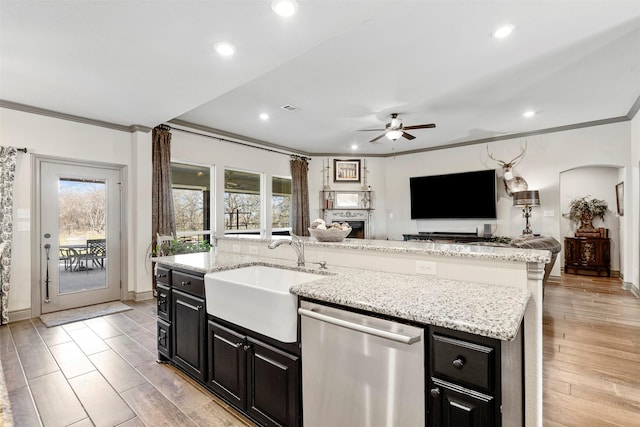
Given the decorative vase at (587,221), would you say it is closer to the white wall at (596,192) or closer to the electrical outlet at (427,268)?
the white wall at (596,192)

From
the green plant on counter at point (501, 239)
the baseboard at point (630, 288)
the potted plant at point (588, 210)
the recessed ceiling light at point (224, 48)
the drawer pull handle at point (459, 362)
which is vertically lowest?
the baseboard at point (630, 288)

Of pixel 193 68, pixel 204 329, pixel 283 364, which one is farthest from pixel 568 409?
pixel 193 68

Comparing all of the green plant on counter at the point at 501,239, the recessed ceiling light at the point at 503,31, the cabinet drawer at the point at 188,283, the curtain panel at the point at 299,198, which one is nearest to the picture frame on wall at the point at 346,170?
the curtain panel at the point at 299,198

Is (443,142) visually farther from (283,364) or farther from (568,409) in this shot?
(283,364)

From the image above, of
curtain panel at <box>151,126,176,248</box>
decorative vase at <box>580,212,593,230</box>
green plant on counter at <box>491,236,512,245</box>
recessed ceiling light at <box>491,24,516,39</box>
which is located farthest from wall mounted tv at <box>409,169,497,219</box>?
curtain panel at <box>151,126,176,248</box>

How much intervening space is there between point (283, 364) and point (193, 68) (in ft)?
8.63

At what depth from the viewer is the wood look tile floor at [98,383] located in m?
1.92

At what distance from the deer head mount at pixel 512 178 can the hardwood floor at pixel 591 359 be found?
2.14 metres

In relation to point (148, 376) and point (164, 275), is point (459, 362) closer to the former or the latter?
point (164, 275)

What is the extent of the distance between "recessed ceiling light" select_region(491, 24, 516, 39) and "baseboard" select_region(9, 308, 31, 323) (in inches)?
233

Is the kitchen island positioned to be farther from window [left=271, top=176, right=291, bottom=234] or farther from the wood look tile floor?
window [left=271, top=176, right=291, bottom=234]

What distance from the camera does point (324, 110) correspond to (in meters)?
4.53

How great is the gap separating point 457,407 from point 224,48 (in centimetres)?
278

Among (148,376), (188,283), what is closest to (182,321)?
(188,283)
